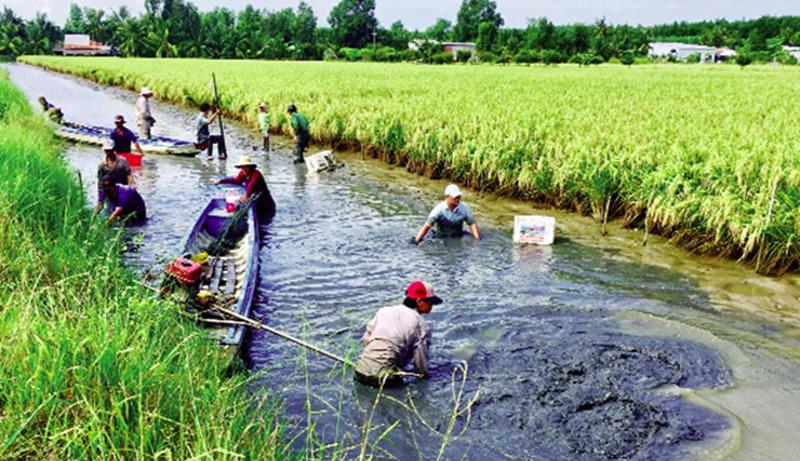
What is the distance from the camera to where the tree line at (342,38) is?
3462 inches

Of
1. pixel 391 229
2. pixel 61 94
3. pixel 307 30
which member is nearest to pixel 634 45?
pixel 307 30

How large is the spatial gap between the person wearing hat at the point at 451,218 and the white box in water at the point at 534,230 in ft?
2.47

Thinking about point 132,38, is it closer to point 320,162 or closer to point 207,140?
point 207,140

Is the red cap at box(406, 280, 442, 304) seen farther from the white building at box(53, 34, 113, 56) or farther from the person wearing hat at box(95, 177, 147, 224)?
the white building at box(53, 34, 113, 56)

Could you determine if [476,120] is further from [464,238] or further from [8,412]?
[8,412]

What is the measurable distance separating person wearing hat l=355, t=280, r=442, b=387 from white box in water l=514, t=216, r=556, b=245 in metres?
5.48

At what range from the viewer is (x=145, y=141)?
21.1 meters

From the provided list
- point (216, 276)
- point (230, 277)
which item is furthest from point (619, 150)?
point (216, 276)

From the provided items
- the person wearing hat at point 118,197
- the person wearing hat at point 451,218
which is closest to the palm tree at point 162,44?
the person wearing hat at point 118,197

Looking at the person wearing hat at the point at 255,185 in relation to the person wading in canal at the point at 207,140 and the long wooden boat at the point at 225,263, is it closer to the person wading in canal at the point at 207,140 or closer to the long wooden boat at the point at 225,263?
the long wooden boat at the point at 225,263

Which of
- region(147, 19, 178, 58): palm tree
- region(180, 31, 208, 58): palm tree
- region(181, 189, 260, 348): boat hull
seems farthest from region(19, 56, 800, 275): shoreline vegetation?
region(180, 31, 208, 58): palm tree

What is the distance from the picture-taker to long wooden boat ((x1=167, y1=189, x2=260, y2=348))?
7.01m

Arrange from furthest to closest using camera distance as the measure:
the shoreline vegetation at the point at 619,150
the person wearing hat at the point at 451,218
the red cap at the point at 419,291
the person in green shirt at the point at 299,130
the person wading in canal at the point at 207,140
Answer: the person wading in canal at the point at 207,140 < the person in green shirt at the point at 299,130 < the person wearing hat at the point at 451,218 < the shoreline vegetation at the point at 619,150 < the red cap at the point at 419,291

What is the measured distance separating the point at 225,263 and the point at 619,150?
8.60 m
